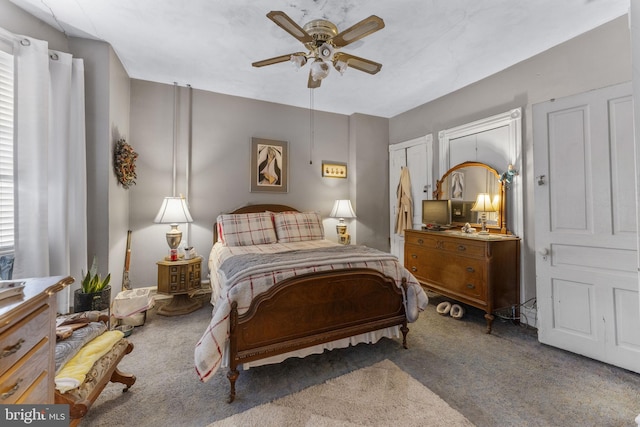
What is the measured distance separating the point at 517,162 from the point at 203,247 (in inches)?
152

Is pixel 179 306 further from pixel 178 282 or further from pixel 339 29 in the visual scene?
pixel 339 29

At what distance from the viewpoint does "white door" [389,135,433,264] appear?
153 inches

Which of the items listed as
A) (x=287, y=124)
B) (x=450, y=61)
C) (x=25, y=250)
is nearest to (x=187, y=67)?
(x=287, y=124)

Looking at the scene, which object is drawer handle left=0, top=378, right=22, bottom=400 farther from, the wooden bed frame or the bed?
the wooden bed frame

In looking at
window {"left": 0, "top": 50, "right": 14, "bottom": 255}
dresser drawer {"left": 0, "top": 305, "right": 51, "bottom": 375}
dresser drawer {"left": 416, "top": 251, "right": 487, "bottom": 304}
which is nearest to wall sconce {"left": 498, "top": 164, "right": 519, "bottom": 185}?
dresser drawer {"left": 416, "top": 251, "right": 487, "bottom": 304}

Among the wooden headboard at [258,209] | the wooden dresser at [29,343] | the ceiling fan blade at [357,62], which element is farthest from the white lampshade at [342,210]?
the wooden dresser at [29,343]

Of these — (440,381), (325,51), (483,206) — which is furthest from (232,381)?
(483,206)

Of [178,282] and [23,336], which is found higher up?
[23,336]

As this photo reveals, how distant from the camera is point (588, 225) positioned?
83.0 inches

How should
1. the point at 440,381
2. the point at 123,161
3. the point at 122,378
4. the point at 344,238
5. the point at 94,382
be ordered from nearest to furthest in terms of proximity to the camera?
the point at 94,382, the point at 122,378, the point at 440,381, the point at 123,161, the point at 344,238

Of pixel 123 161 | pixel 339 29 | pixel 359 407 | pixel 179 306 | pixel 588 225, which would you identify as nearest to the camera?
pixel 359 407

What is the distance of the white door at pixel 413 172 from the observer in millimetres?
3893

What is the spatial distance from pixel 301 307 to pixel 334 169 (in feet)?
9.66

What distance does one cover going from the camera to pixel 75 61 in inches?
92.4
